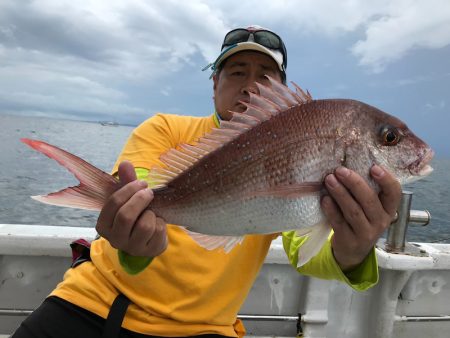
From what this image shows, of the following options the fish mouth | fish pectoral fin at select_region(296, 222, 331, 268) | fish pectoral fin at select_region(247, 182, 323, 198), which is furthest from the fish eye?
fish pectoral fin at select_region(296, 222, 331, 268)

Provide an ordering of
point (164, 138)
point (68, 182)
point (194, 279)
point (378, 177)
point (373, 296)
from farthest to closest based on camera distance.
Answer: point (68, 182) < point (373, 296) < point (164, 138) < point (194, 279) < point (378, 177)

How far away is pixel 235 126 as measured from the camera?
1896mm

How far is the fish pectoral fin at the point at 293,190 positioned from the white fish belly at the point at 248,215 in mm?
20

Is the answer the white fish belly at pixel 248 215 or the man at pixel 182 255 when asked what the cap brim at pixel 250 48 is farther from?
the white fish belly at pixel 248 215

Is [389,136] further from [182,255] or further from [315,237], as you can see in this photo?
[182,255]

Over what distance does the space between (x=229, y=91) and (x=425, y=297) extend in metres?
3.05

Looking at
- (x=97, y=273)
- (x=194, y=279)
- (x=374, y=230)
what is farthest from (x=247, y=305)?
(x=374, y=230)

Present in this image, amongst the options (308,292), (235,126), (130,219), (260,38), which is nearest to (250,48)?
(260,38)

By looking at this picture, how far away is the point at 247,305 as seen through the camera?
150 inches

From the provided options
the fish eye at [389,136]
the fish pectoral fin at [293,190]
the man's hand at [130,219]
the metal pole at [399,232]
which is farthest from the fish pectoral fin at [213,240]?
the metal pole at [399,232]

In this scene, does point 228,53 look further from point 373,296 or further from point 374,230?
point 373,296

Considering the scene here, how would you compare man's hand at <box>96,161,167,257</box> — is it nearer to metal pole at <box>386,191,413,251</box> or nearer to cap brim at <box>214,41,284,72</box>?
cap brim at <box>214,41,284,72</box>

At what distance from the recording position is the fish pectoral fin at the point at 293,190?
68.7 inches

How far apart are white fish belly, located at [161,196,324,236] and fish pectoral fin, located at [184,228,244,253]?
0.27ft
